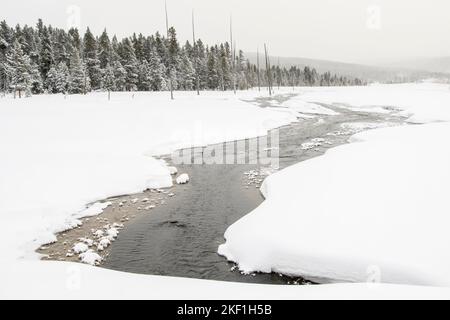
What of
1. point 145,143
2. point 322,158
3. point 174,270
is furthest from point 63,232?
point 145,143

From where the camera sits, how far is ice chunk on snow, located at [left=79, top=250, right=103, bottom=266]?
9.85m

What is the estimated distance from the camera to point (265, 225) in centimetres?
1055

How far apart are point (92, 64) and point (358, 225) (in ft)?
217

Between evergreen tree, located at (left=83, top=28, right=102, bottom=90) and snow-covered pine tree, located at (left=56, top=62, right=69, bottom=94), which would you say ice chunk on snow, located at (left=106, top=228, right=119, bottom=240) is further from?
evergreen tree, located at (left=83, top=28, right=102, bottom=90)

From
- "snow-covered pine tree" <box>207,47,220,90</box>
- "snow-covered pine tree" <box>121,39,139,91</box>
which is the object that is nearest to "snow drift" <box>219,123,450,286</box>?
"snow-covered pine tree" <box>121,39,139,91</box>

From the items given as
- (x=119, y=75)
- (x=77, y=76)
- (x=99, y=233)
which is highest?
(x=119, y=75)

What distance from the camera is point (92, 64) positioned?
2625 inches

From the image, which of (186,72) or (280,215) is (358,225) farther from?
(186,72)

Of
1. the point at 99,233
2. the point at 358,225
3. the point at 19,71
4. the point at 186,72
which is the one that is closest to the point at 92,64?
the point at 19,71

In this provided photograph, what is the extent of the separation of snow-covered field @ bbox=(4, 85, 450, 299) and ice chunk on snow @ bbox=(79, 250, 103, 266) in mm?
1213

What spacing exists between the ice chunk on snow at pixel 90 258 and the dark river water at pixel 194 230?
1.07 feet

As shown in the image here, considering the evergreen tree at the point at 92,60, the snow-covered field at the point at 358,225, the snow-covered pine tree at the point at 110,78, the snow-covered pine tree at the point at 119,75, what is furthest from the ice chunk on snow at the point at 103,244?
the evergreen tree at the point at 92,60
